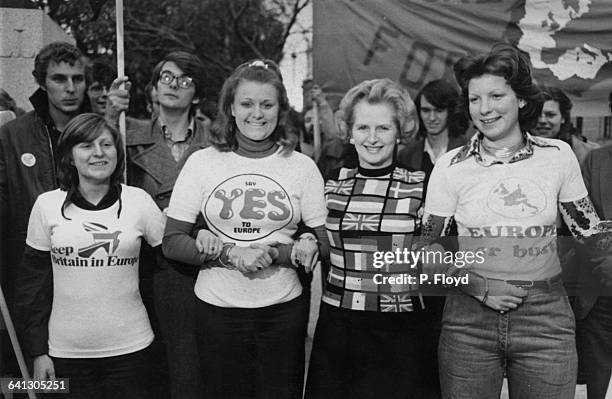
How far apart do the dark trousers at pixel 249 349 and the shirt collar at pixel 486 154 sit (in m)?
0.72

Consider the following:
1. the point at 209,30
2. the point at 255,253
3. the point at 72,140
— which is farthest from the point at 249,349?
the point at 209,30

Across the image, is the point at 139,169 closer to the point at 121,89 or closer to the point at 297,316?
the point at 121,89

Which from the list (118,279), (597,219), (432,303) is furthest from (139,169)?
(597,219)

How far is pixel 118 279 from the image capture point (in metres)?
2.40

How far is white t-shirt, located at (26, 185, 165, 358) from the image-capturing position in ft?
7.73

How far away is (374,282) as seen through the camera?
2357 millimetres

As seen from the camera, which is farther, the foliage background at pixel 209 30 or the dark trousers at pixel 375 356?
the foliage background at pixel 209 30

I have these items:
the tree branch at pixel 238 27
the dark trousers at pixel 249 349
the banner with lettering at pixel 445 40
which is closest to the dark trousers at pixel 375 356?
the dark trousers at pixel 249 349

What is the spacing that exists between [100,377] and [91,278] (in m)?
0.32

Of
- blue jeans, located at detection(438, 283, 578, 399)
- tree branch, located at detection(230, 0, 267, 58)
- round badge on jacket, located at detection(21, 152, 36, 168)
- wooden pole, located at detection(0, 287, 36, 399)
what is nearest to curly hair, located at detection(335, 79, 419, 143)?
blue jeans, located at detection(438, 283, 578, 399)

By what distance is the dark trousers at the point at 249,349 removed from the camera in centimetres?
233

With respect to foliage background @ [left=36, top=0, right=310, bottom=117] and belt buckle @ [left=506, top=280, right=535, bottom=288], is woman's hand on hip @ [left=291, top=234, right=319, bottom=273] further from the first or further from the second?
foliage background @ [left=36, top=0, right=310, bottom=117]

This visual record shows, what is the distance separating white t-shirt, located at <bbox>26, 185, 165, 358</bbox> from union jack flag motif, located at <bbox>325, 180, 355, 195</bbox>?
653mm

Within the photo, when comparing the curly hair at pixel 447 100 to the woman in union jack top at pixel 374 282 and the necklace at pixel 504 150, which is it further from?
the necklace at pixel 504 150
